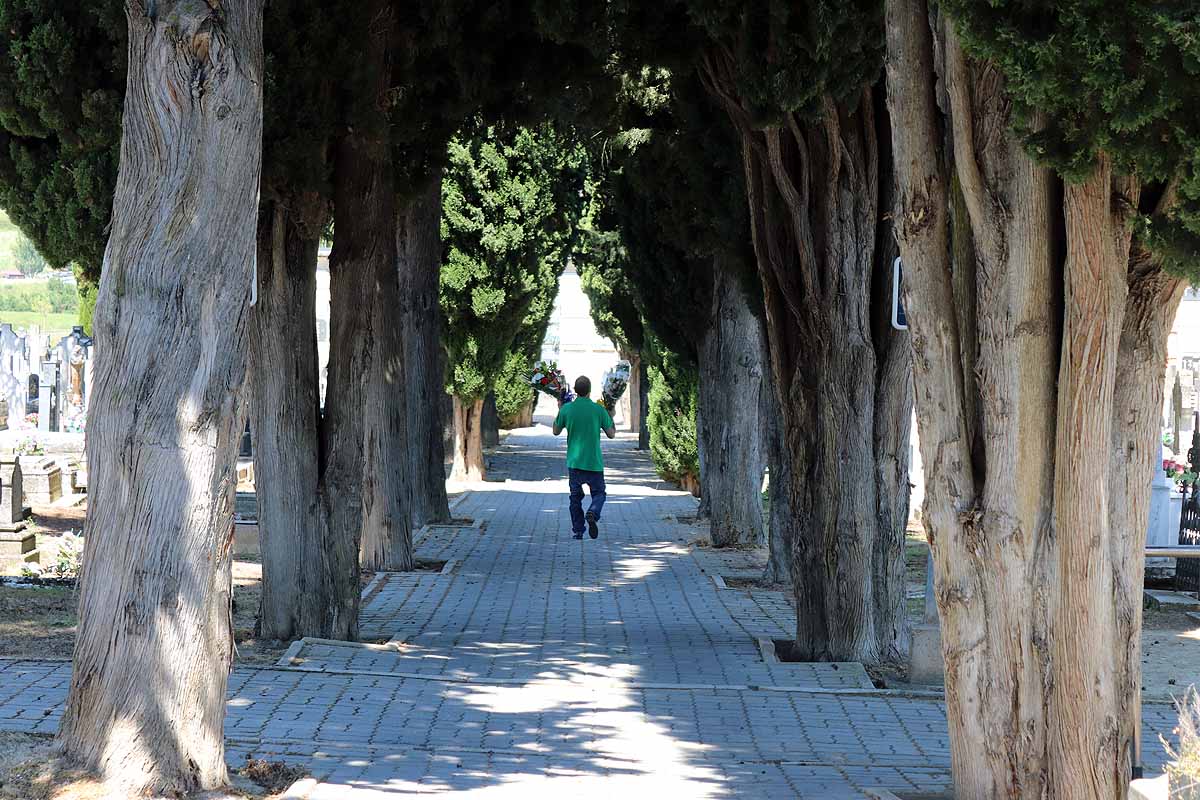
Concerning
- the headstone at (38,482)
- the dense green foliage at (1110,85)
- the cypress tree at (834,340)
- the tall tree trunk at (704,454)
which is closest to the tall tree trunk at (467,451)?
the tall tree trunk at (704,454)

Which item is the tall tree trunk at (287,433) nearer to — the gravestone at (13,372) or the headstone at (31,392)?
the gravestone at (13,372)

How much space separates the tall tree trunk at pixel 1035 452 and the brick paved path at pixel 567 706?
3.87 feet

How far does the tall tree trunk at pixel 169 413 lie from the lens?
5.02m

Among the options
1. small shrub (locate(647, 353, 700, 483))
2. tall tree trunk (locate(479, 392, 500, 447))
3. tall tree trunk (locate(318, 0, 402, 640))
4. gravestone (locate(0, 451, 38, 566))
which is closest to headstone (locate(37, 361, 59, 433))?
tall tree trunk (locate(479, 392, 500, 447))

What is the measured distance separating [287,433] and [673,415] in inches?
593

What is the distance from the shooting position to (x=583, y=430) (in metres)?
16.6

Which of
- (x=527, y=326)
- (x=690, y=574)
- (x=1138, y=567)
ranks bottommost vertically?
(x=690, y=574)

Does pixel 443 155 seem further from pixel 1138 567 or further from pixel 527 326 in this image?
pixel 527 326

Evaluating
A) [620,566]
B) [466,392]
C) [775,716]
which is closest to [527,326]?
[466,392]

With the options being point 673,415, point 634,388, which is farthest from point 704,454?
point 634,388

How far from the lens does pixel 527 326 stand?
93.6ft

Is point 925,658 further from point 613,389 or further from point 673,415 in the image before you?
point 613,389

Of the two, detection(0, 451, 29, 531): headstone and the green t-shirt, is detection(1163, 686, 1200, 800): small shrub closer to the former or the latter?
detection(0, 451, 29, 531): headstone

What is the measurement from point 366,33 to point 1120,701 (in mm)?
6389
